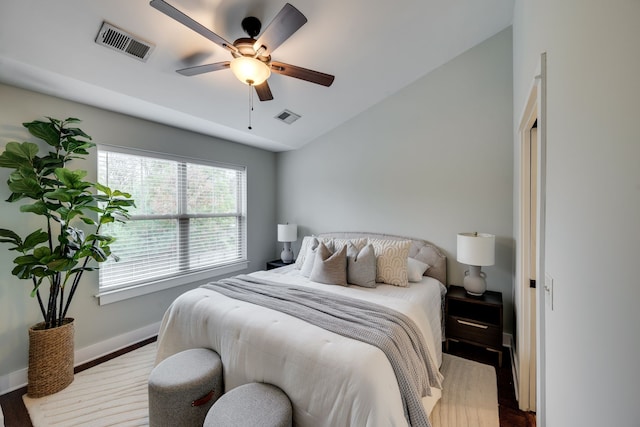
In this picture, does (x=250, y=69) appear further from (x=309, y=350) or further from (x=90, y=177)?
(x=90, y=177)

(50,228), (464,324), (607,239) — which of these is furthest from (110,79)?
(464,324)

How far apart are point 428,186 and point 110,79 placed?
332cm

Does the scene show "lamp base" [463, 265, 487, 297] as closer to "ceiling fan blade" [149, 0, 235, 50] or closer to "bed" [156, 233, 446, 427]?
"bed" [156, 233, 446, 427]

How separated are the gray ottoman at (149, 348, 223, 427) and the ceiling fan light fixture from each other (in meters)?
2.02

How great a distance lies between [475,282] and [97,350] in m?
3.86

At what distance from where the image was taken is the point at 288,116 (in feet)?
11.2

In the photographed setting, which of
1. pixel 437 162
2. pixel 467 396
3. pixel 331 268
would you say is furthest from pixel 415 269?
pixel 437 162

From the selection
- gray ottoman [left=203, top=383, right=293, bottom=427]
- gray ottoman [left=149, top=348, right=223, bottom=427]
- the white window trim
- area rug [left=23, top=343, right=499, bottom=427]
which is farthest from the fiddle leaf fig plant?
gray ottoman [left=203, top=383, right=293, bottom=427]

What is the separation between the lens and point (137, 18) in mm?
1839

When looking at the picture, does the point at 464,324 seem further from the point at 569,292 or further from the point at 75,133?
the point at 75,133

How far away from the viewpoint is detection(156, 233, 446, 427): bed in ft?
4.35

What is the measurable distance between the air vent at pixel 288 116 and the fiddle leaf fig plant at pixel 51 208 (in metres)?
1.94

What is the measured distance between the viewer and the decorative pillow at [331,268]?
A: 8.64 ft

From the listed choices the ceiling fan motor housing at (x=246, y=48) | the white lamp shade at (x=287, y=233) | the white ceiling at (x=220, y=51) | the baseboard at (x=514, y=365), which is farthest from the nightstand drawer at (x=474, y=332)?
the ceiling fan motor housing at (x=246, y=48)
